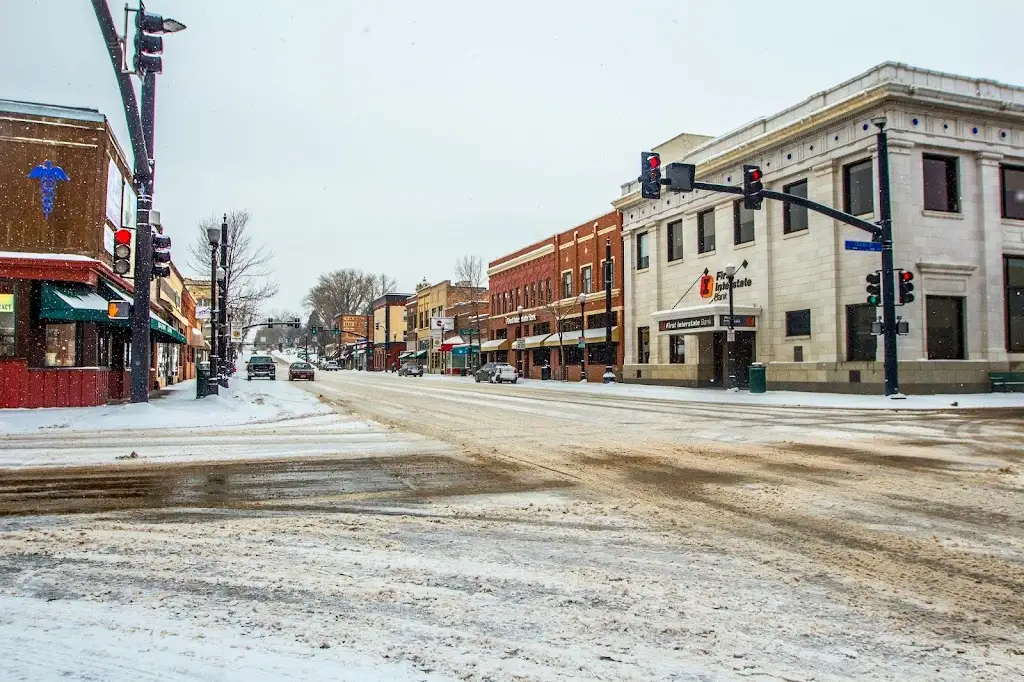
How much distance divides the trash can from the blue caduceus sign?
79.6 feet

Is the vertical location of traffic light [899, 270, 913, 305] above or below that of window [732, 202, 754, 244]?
below

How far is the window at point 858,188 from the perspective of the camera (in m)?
26.5

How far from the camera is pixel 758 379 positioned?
28.1 metres

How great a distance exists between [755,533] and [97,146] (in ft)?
67.0

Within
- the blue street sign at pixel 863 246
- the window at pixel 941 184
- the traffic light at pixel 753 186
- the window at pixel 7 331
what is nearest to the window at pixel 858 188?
the window at pixel 941 184

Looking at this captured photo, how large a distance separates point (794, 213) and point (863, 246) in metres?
8.70

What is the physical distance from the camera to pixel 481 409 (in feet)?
62.5

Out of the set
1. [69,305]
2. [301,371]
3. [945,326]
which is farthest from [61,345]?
[301,371]

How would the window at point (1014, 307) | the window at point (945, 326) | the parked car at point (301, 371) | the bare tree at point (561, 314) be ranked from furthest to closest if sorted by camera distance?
the parked car at point (301, 371) → the bare tree at point (561, 314) → the window at point (1014, 307) → the window at point (945, 326)

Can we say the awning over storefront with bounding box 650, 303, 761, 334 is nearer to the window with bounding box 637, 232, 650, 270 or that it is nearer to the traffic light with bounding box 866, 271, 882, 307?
the window with bounding box 637, 232, 650, 270

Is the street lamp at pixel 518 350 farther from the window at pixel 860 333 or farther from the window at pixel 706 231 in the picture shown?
the window at pixel 860 333

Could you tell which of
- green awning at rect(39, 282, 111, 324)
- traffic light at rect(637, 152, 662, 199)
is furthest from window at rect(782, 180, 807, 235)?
green awning at rect(39, 282, 111, 324)

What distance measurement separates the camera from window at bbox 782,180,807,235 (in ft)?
97.0

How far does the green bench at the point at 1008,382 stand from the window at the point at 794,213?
896 cm
